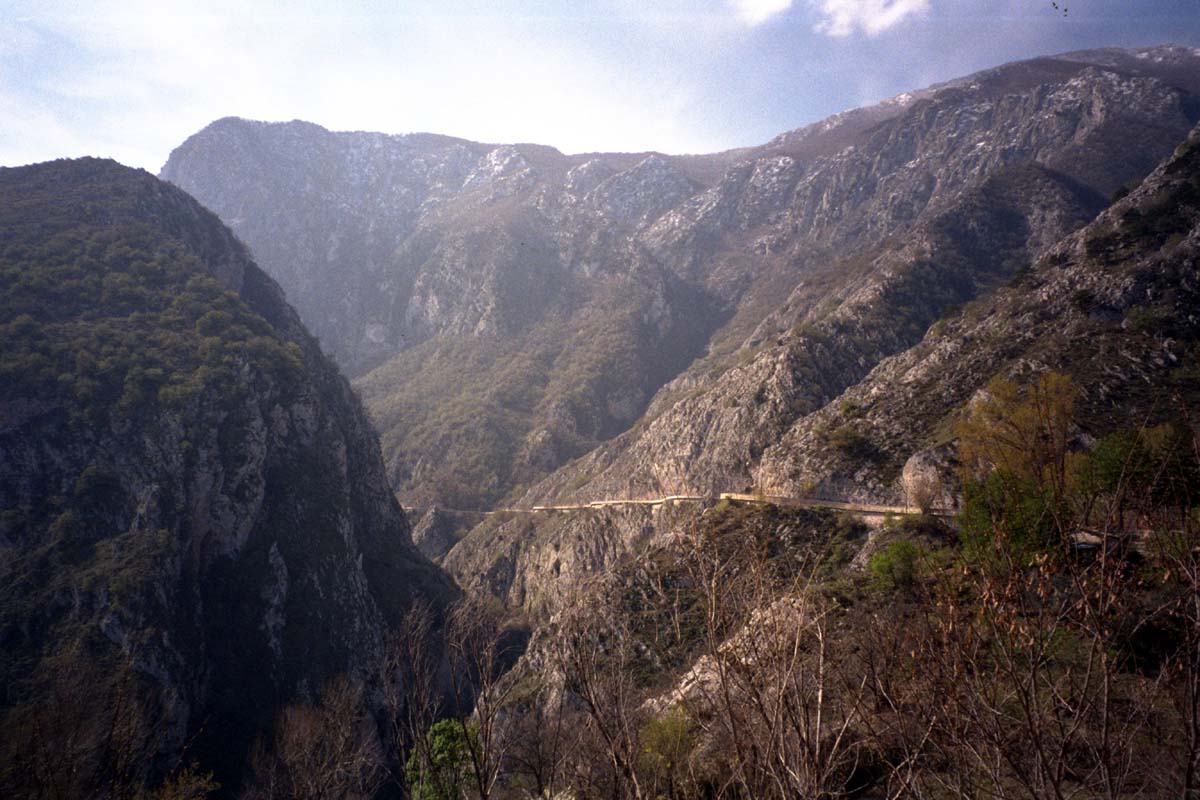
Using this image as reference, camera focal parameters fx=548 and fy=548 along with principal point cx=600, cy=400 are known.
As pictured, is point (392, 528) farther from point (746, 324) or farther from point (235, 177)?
point (235, 177)

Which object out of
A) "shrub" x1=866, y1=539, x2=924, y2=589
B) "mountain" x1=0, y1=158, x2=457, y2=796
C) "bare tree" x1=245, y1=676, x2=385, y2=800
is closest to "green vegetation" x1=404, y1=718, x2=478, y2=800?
"bare tree" x1=245, y1=676, x2=385, y2=800

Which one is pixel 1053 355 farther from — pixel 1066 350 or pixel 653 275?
pixel 653 275

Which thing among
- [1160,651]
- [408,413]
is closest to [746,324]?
[408,413]

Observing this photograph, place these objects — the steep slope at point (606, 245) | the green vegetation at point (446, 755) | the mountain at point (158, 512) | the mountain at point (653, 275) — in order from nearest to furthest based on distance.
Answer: the green vegetation at point (446, 755), the mountain at point (158, 512), the mountain at point (653, 275), the steep slope at point (606, 245)

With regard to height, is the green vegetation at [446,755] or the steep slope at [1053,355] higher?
the steep slope at [1053,355]

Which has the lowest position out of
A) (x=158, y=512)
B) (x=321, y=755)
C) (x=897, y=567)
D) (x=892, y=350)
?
(x=321, y=755)

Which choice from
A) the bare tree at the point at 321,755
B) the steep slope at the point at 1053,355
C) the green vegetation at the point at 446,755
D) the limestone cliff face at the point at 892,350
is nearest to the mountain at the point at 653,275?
the limestone cliff face at the point at 892,350

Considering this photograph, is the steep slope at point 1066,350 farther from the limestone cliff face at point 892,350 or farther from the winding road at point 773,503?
the winding road at point 773,503

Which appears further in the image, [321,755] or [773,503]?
[773,503]

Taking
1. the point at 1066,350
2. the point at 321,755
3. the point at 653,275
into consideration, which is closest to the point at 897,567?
the point at 1066,350
